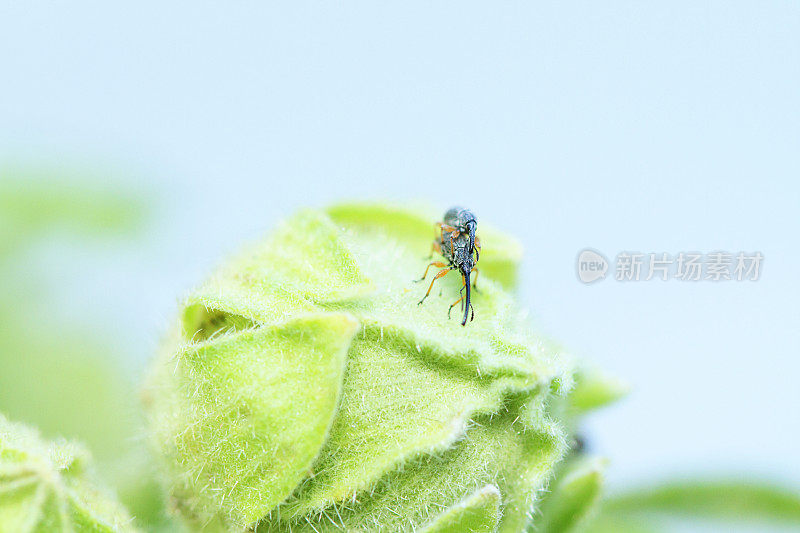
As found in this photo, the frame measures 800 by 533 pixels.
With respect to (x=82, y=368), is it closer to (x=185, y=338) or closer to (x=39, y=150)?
(x=39, y=150)

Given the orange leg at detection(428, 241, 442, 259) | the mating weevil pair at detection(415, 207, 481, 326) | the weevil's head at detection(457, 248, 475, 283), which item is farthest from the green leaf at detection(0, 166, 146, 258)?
the weevil's head at detection(457, 248, 475, 283)

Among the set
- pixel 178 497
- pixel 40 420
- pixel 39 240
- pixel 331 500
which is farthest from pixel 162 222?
pixel 331 500

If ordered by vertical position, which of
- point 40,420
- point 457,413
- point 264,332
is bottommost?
point 40,420

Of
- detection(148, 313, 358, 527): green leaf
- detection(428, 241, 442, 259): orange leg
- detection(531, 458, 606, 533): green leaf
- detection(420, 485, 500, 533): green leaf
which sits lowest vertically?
detection(531, 458, 606, 533): green leaf

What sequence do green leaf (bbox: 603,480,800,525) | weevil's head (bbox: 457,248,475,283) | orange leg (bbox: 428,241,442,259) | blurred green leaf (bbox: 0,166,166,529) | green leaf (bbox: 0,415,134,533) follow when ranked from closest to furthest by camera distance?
green leaf (bbox: 0,415,134,533), weevil's head (bbox: 457,248,475,283), orange leg (bbox: 428,241,442,259), green leaf (bbox: 603,480,800,525), blurred green leaf (bbox: 0,166,166,529)

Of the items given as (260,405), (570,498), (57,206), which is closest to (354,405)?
(260,405)

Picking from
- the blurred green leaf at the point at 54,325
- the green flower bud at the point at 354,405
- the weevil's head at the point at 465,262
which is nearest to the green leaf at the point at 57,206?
the blurred green leaf at the point at 54,325

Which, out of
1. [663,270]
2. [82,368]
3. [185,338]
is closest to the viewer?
[185,338]

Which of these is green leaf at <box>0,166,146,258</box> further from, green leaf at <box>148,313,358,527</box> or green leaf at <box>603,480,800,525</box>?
green leaf at <box>603,480,800,525</box>

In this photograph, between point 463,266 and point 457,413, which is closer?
point 457,413
